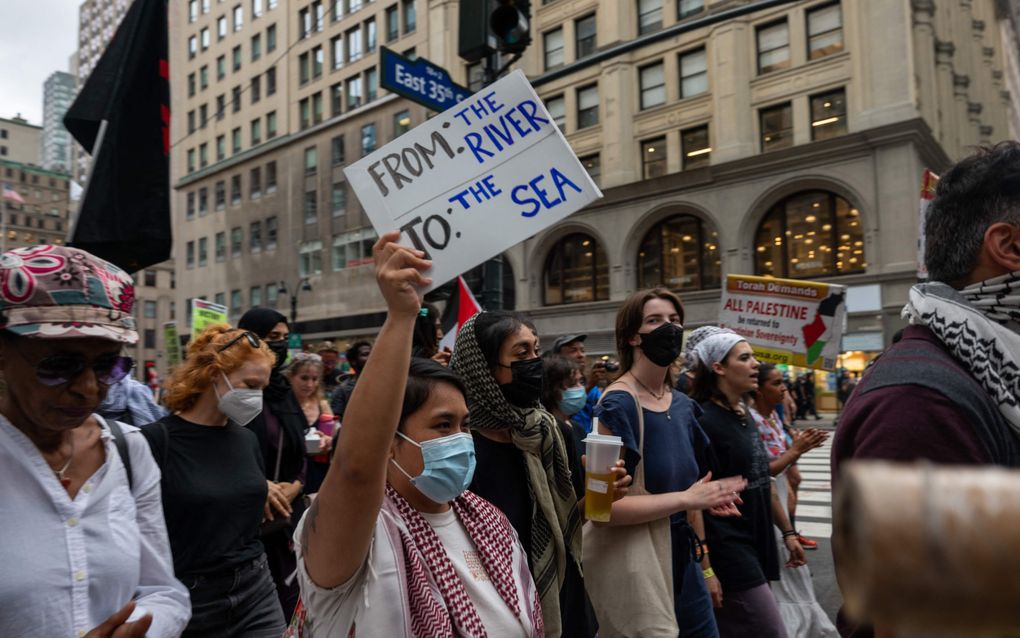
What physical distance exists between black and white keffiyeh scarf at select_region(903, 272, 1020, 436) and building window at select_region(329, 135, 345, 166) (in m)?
43.6

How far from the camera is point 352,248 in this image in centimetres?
4181

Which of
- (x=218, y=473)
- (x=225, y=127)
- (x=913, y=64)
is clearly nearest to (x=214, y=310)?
(x=218, y=473)

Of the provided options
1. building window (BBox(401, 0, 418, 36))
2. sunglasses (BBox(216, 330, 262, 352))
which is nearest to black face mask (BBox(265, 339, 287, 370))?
sunglasses (BBox(216, 330, 262, 352))

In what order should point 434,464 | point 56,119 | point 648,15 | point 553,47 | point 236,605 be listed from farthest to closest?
point 56,119
point 553,47
point 648,15
point 236,605
point 434,464

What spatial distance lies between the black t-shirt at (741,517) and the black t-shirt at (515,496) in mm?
1200

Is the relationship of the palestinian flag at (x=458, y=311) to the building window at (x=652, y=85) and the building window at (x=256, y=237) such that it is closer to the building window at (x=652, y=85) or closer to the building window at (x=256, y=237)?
the building window at (x=652, y=85)

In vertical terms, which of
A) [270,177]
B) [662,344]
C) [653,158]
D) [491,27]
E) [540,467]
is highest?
[270,177]

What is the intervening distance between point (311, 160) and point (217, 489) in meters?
44.0

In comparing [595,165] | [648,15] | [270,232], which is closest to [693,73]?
[648,15]

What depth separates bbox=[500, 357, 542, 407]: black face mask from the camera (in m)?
3.46

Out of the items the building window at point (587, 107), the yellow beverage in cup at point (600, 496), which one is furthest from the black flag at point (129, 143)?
the building window at point (587, 107)

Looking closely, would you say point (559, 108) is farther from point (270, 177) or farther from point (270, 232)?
point (270, 232)

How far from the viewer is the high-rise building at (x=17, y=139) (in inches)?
4363

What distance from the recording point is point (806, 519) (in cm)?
941
